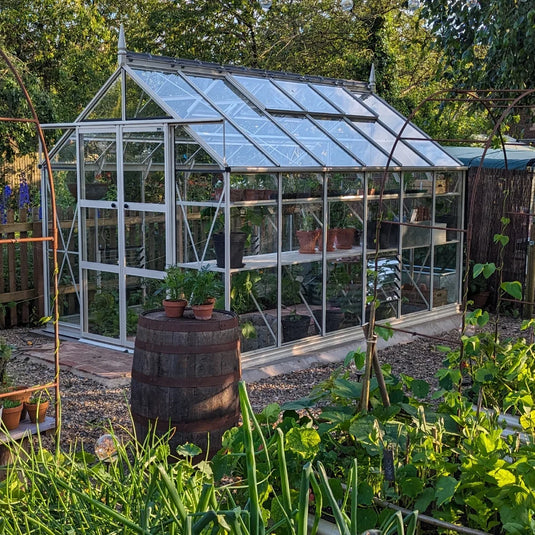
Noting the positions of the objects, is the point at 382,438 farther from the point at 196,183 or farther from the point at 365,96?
the point at 365,96

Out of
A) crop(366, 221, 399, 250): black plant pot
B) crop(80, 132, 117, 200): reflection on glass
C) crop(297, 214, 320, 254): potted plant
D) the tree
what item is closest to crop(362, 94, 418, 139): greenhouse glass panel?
the tree

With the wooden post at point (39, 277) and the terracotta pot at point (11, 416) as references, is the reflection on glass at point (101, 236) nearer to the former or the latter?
the wooden post at point (39, 277)

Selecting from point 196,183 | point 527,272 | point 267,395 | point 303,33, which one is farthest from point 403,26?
point 267,395

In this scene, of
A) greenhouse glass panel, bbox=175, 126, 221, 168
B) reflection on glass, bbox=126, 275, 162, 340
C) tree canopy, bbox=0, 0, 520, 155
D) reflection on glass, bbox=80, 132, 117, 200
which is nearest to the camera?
greenhouse glass panel, bbox=175, 126, 221, 168

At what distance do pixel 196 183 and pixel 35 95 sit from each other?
21.9ft

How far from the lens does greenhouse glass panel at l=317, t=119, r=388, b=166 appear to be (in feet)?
26.3

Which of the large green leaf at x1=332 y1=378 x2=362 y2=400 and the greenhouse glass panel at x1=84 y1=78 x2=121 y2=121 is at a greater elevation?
the greenhouse glass panel at x1=84 y1=78 x2=121 y2=121

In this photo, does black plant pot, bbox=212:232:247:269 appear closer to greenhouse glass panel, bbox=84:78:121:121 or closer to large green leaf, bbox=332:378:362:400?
greenhouse glass panel, bbox=84:78:121:121

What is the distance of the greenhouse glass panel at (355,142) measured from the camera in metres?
8.02

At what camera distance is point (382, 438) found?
3.03 metres

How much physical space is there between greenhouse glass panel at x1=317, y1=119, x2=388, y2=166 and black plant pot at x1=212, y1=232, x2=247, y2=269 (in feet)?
6.29

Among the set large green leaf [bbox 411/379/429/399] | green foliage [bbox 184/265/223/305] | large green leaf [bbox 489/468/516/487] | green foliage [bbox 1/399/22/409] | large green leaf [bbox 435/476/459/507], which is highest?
green foliage [bbox 184/265/223/305]

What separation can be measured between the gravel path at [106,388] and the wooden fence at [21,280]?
0.28 meters

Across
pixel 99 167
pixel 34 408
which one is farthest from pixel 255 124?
pixel 34 408
